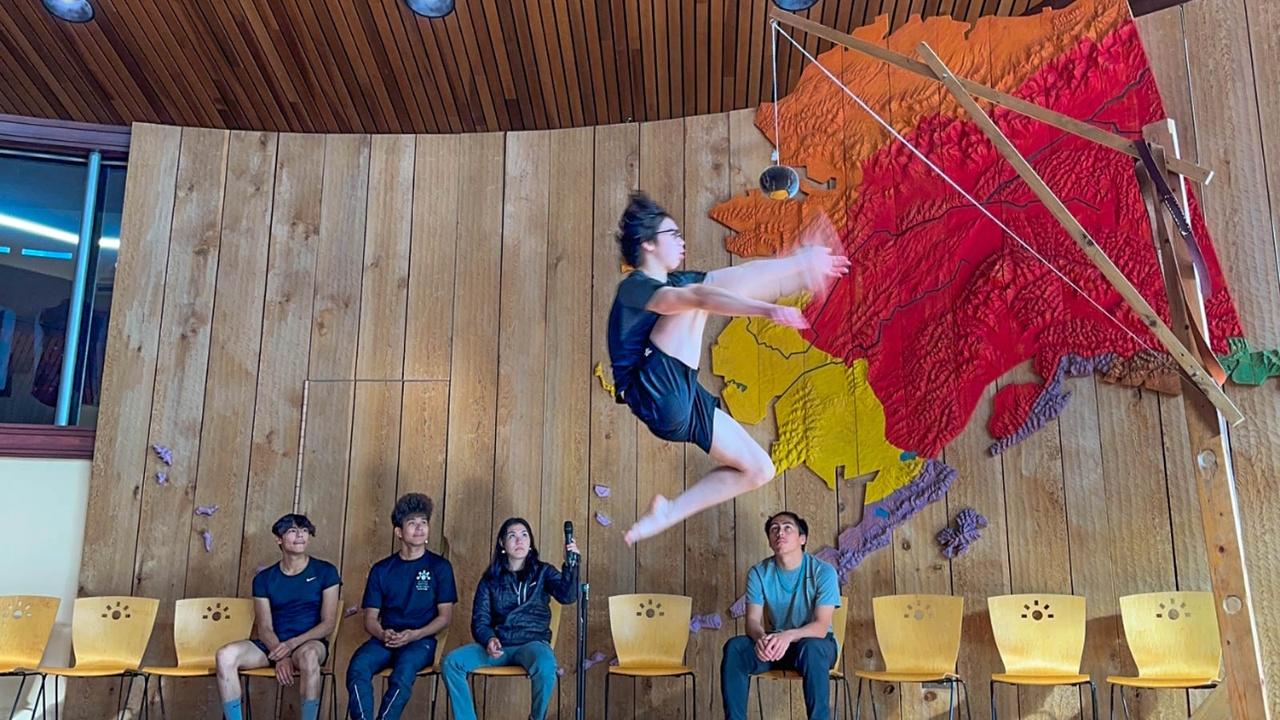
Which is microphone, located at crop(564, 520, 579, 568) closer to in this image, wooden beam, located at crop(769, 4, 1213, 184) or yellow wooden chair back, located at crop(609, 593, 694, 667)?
yellow wooden chair back, located at crop(609, 593, 694, 667)

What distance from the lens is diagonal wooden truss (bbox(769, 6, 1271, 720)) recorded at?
117 inches

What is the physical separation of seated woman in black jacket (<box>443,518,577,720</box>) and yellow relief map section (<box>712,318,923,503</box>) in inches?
50.1

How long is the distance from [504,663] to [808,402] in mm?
1923

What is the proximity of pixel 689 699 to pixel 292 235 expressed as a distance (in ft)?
11.0

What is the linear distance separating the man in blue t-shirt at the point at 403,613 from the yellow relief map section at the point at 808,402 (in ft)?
5.43

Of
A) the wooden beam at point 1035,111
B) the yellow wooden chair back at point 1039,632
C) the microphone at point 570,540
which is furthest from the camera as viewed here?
the yellow wooden chair back at point 1039,632

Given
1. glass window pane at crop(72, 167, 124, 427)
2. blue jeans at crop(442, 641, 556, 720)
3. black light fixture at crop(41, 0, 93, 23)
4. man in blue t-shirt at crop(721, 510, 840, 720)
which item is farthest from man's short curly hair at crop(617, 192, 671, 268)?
glass window pane at crop(72, 167, 124, 427)

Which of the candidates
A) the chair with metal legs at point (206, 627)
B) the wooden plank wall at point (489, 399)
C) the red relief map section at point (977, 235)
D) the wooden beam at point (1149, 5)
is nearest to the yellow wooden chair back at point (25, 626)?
the wooden plank wall at point (489, 399)

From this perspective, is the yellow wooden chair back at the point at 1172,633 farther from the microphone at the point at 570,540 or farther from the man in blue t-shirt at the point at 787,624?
the microphone at the point at 570,540

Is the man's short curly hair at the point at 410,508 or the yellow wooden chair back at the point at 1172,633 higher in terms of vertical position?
the man's short curly hair at the point at 410,508

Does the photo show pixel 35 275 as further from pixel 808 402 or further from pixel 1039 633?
pixel 1039 633

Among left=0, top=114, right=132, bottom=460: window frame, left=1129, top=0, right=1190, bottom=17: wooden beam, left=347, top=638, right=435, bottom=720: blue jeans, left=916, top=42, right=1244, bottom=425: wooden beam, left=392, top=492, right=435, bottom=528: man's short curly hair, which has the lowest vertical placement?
left=347, top=638, right=435, bottom=720: blue jeans

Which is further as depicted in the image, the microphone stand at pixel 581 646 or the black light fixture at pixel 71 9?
the black light fixture at pixel 71 9

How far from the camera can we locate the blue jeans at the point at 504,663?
170 inches
